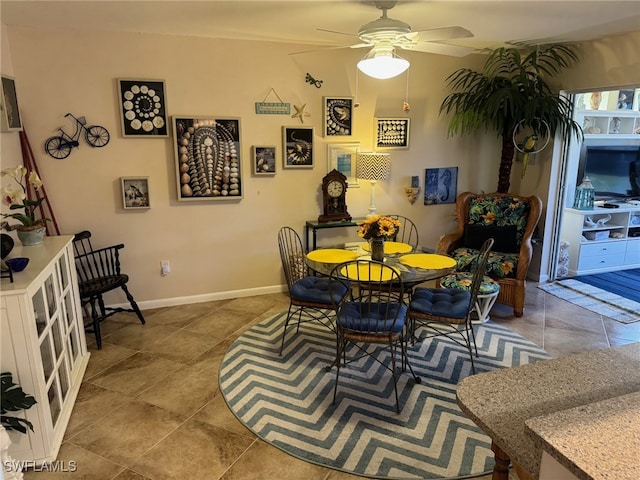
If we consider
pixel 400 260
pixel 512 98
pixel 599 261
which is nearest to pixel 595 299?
pixel 599 261

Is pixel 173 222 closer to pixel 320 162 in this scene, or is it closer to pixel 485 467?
pixel 320 162

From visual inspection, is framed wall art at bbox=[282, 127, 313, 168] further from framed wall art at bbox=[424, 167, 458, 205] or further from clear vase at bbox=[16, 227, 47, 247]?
clear vase at bbox=[16, 227, 47, 247]

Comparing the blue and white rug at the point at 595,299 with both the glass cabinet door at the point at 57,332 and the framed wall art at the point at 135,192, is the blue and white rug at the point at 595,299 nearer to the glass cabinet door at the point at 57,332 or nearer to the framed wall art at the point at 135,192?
the framed wall art at the point at 135,192

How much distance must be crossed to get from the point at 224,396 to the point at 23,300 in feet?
4.14

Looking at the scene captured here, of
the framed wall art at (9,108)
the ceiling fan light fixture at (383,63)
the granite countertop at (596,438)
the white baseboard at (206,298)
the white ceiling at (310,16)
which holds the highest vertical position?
the white ceiling at (310,16)

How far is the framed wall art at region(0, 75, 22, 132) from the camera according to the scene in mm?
2962

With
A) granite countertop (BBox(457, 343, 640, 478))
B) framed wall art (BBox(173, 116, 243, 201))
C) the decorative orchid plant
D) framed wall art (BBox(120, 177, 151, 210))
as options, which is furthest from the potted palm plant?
the decorative orchid plant

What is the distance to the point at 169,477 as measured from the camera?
210 centimetres

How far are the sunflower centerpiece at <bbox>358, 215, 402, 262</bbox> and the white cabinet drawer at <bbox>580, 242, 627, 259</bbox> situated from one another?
10.3ft

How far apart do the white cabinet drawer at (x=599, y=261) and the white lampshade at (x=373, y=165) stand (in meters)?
2.59

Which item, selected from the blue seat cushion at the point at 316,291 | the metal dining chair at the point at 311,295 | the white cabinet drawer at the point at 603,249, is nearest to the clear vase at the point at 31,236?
the metal dining chair at the point at 311,295

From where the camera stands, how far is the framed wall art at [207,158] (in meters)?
3.88

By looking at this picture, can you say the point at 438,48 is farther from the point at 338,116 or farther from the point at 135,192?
the point at 135,192

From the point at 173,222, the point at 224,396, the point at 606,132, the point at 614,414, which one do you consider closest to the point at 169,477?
the point at 224,396
